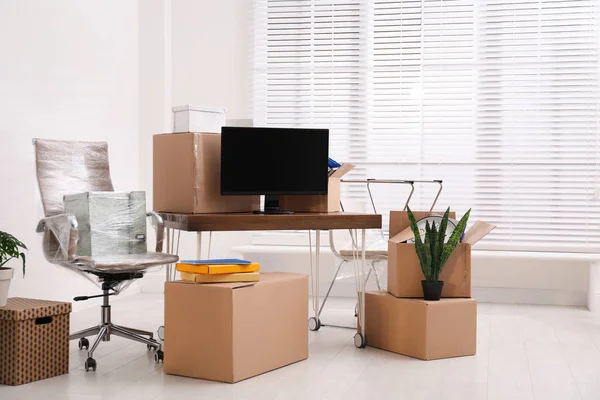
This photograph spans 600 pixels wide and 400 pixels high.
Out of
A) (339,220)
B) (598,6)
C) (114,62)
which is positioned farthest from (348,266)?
(598,6)

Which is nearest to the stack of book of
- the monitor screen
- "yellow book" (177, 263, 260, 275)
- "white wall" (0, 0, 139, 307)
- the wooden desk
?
"yellow book" (177, 263, 260, 275)

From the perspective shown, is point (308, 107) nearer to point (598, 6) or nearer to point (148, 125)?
point (148, 125)

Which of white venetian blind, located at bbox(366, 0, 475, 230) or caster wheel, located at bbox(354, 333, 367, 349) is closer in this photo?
caster wheel, located at bbox(354, 333, 367, 349)

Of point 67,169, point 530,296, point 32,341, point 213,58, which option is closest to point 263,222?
point 32,341

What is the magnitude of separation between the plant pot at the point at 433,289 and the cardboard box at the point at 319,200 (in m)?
0.61

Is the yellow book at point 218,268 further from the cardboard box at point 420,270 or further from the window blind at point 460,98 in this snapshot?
the window blind at point 460,98

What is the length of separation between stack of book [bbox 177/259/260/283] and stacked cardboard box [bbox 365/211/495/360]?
0.81 meters

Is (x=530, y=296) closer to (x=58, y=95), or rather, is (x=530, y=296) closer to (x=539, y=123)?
(x=539, y=123)

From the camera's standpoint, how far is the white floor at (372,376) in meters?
2.87

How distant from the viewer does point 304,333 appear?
3.40 m

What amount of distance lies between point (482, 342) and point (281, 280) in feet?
4.27

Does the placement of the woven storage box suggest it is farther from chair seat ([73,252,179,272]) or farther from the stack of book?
the stack of book

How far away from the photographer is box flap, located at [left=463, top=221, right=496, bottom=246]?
354 cm

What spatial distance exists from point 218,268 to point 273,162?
2.23ft
